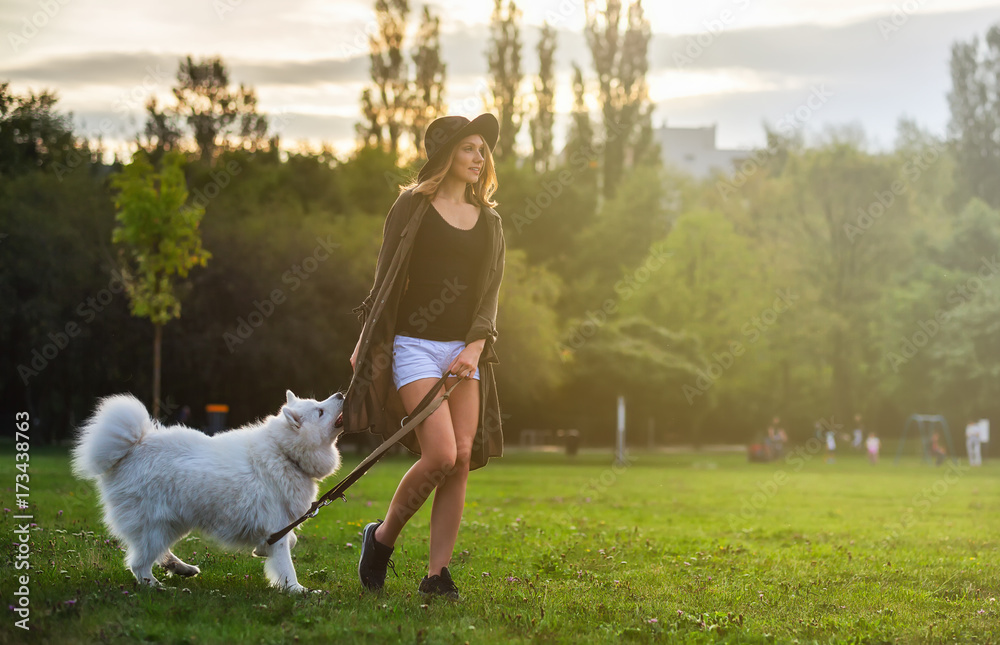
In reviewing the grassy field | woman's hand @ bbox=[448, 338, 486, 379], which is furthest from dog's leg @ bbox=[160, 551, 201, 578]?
woman's hand @ bbox=[448, 338, 486, 379]

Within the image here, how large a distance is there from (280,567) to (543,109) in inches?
1728

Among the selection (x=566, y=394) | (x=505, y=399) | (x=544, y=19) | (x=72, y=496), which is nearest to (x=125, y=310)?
(x=505, y=399)

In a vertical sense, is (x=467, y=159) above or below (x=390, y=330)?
above

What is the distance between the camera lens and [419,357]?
5.47m

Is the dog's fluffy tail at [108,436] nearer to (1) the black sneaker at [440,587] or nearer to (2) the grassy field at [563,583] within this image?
(2) the grassy field at [563,583]

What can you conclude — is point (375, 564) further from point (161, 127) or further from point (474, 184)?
point (161, 127)

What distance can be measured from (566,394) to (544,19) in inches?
739

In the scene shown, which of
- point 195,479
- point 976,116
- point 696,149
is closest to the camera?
point 195,479

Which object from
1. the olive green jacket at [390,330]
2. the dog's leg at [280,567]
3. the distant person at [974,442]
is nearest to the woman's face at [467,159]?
the olive green jacket at [390,330]

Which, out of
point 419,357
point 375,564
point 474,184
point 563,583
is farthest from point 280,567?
point 474,184

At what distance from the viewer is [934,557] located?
8.55 metres

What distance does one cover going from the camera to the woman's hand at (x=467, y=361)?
5.46 m

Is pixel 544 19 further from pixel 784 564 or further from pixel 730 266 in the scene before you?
pixel 784 564

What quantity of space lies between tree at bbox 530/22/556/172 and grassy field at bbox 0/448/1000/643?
35.8 meters
